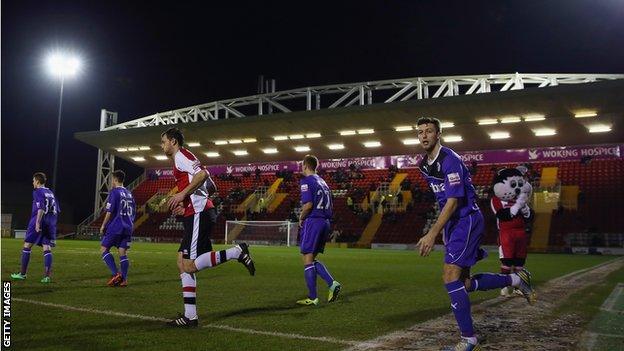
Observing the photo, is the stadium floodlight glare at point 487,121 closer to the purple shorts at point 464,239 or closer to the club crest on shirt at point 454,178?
the purple shorts at point 464,239

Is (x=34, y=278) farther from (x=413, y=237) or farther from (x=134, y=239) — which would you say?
(x=134, y=239)

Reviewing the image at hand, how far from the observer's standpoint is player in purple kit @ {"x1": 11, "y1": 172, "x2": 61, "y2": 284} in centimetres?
920

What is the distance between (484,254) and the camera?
468 cm

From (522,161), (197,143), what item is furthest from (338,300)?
(197,143)

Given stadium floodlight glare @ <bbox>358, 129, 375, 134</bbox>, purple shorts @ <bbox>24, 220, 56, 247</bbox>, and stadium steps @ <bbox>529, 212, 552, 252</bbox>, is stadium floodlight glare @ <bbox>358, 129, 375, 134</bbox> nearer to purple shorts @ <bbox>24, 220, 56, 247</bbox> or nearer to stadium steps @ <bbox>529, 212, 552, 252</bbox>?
stadium steps @ <bbox>529, 212, 552, 252</bbox>

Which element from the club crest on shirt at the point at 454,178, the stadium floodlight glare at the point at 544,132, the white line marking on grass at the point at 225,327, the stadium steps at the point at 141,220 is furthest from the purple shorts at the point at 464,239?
the stadium steps at the point at 141,220

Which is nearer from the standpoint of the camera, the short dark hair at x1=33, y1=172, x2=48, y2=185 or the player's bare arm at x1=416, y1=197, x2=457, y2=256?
the player's bare arm at x1=416, y1=197, x2=457, y2=256

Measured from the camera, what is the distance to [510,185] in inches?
294

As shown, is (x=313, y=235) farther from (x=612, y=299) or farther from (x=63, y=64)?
(x=63, y=64)

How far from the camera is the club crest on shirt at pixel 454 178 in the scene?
4.21 metres

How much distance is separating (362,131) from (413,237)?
7176 mm

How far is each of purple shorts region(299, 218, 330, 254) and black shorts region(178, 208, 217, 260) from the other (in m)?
1.65

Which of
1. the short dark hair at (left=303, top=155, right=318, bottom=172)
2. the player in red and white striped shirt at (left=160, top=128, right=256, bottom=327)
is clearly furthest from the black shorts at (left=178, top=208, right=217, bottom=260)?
the short dark hair at (left=303, top=155, right=318, bottom=172)

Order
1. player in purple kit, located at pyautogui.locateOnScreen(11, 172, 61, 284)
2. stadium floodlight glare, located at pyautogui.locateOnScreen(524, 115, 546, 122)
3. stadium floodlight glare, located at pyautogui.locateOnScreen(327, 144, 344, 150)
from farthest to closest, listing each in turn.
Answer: stadium floodlight glare, located at pyautogui.locateOnScreen(327, 144, 344, 150), stadium floodlight glare, located at pyautogui.locateOnScreen(524, 115, 546, 122), player in purple kit, located at pyautogui.locateOnScreen(11, 172, 61, 284)
